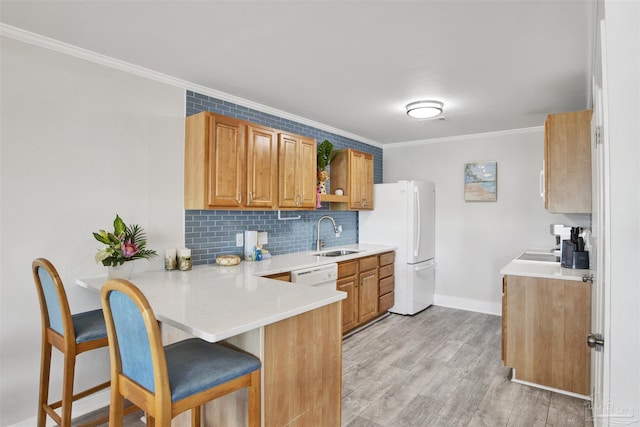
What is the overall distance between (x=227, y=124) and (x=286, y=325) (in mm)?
1916

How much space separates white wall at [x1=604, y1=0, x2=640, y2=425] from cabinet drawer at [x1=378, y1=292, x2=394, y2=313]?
148 inches

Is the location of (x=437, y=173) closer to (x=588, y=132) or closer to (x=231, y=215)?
(x=588, y=132)

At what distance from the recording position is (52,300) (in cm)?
196

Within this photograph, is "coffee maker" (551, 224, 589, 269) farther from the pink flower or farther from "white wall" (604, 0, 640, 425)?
the pink flower

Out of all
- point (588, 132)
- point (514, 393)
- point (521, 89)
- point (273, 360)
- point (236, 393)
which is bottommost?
point (514, 393)

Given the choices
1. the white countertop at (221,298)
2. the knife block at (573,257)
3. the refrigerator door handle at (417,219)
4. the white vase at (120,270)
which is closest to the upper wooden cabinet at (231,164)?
the white countertop at (221,298)

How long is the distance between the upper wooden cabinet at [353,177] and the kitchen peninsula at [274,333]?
250cm

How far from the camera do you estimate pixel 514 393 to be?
280cm

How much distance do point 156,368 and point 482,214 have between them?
4.66 meters

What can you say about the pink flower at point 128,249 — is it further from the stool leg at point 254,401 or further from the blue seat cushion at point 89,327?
the stool leg at point 254,401

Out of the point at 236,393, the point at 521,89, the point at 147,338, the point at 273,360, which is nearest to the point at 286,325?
the point at 273,360

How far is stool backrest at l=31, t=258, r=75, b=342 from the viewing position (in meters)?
1.84

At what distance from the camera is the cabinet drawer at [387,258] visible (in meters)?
4.64

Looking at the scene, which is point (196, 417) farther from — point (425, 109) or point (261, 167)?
point (425, 109)
